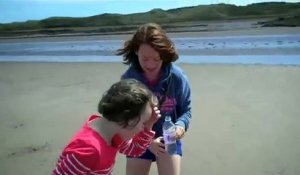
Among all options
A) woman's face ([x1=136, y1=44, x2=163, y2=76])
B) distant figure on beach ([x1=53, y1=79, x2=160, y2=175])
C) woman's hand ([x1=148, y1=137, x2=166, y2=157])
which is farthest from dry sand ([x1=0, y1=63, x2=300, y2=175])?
distant figure on beach ([x1=53, y1=79, x2=160, y2=175])

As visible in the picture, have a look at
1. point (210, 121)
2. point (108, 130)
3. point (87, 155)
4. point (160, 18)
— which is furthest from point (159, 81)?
point (160, 18)

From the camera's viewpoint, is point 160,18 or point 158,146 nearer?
point 158,146

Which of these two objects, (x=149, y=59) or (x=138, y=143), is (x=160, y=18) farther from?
(x=138, y=143)

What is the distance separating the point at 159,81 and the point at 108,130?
102cm

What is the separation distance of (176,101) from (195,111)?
441cm

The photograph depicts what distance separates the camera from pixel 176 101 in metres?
3.23

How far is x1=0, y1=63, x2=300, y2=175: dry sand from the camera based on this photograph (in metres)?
5.36

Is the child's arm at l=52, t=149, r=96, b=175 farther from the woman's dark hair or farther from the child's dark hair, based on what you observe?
the woman's dark hair

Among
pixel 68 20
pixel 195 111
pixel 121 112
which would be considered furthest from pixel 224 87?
pixel 68 20

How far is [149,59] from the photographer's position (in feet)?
9.81

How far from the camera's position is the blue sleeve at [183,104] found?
320 centimetres

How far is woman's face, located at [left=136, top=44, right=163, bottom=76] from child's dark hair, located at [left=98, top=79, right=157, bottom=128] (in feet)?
2.43

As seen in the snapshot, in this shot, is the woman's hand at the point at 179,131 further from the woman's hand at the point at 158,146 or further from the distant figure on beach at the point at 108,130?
the distant figure on beach at the point at 108,130

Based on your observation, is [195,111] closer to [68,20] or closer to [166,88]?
[166,88]
